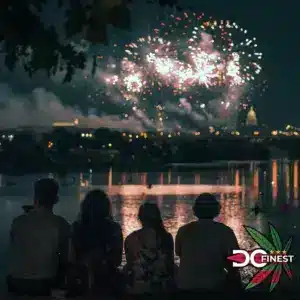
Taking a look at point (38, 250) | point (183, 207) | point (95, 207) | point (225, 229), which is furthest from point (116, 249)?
point (183, 207)

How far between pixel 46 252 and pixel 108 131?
126715 millimetres

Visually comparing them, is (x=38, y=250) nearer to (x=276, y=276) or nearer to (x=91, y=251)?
(x=91, y=251)

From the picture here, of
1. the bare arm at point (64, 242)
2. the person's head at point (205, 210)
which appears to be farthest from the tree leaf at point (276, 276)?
the bare arm at point (64, 242)

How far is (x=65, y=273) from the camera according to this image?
6.40 meters

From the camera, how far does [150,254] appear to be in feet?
23.5

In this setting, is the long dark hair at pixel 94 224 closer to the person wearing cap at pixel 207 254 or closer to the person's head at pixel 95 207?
the person's head at pixel 95 207

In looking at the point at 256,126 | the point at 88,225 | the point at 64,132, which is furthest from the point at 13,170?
the point at 256,126

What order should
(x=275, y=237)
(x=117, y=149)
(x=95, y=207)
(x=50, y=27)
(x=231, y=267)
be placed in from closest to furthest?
(x=50, y=27) → (x=275, y=237) → (x=231, y=267) → (x=95, y=207) → (x=117, y=149)

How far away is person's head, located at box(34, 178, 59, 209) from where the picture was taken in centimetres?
633

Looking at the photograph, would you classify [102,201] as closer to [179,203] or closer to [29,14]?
[29,14]

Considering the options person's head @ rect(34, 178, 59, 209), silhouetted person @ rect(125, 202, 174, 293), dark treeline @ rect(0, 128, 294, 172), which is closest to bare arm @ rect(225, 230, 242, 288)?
silhouetted person @ rect(125, 202, 174, 293)

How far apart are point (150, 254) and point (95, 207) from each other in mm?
873

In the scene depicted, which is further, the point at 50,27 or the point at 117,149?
Result: the point at 117,149
